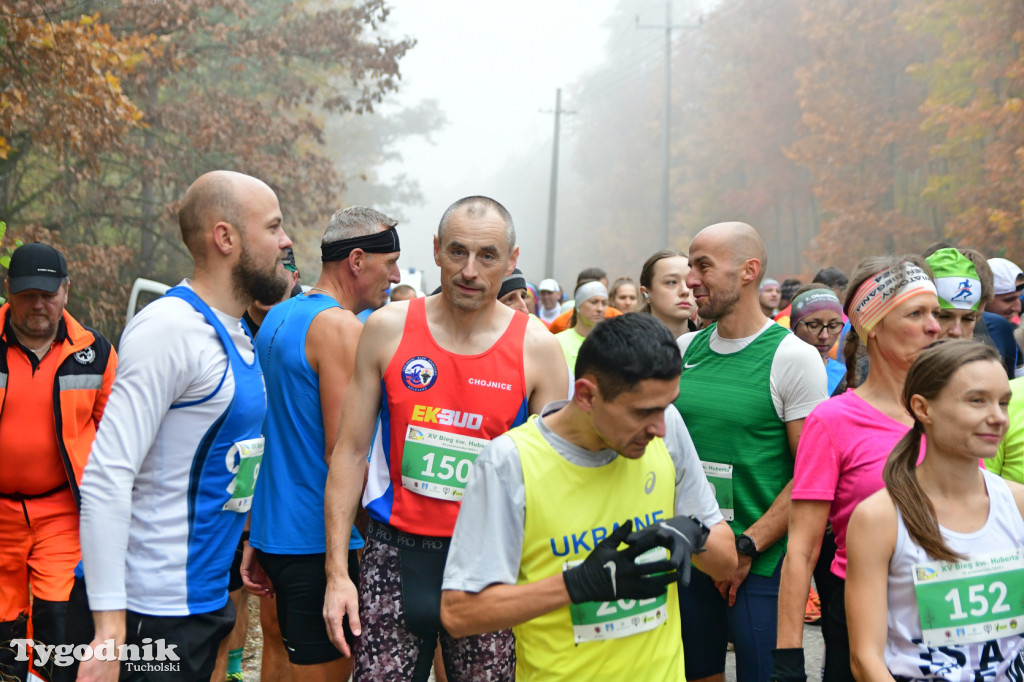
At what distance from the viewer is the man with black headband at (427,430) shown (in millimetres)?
3221

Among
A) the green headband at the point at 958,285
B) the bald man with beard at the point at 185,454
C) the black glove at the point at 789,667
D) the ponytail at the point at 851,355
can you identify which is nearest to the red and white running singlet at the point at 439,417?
the bald man with beard at the point at 185,454

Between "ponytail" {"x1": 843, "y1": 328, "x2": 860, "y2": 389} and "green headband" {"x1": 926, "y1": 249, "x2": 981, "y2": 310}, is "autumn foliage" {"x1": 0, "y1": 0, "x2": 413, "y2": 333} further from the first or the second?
"green headband" {"x1": 926, "y1": 249, "x2": 981, "y2": 310}

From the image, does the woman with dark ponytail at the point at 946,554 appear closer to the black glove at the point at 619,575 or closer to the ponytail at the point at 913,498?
the ponytail at the point at 913,498

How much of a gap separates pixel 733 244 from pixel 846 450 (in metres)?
1.11

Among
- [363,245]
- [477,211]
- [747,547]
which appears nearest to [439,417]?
[477,211]

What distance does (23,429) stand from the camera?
14.2 feet

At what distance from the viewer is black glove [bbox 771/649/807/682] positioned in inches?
120

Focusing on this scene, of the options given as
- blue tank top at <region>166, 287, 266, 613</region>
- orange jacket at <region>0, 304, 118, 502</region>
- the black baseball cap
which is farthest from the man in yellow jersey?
the black baseball cap

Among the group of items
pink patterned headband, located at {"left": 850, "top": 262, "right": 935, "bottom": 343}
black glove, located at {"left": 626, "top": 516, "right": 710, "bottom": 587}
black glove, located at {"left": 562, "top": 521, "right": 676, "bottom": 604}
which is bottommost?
black glove, located at {"left": 562, "top": 521, "right": 676, "bottom": 604}

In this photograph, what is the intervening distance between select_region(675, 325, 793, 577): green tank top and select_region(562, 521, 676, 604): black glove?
5.30 ft

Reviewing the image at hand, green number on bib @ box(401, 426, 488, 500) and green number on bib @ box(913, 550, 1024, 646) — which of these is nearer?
green number on bib @ box(913, 550, 1024, 646)

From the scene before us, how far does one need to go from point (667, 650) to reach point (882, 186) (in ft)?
86.5

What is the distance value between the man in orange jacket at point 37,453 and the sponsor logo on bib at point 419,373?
6.54 ft

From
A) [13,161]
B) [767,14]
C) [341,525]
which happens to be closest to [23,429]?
[341,525]
